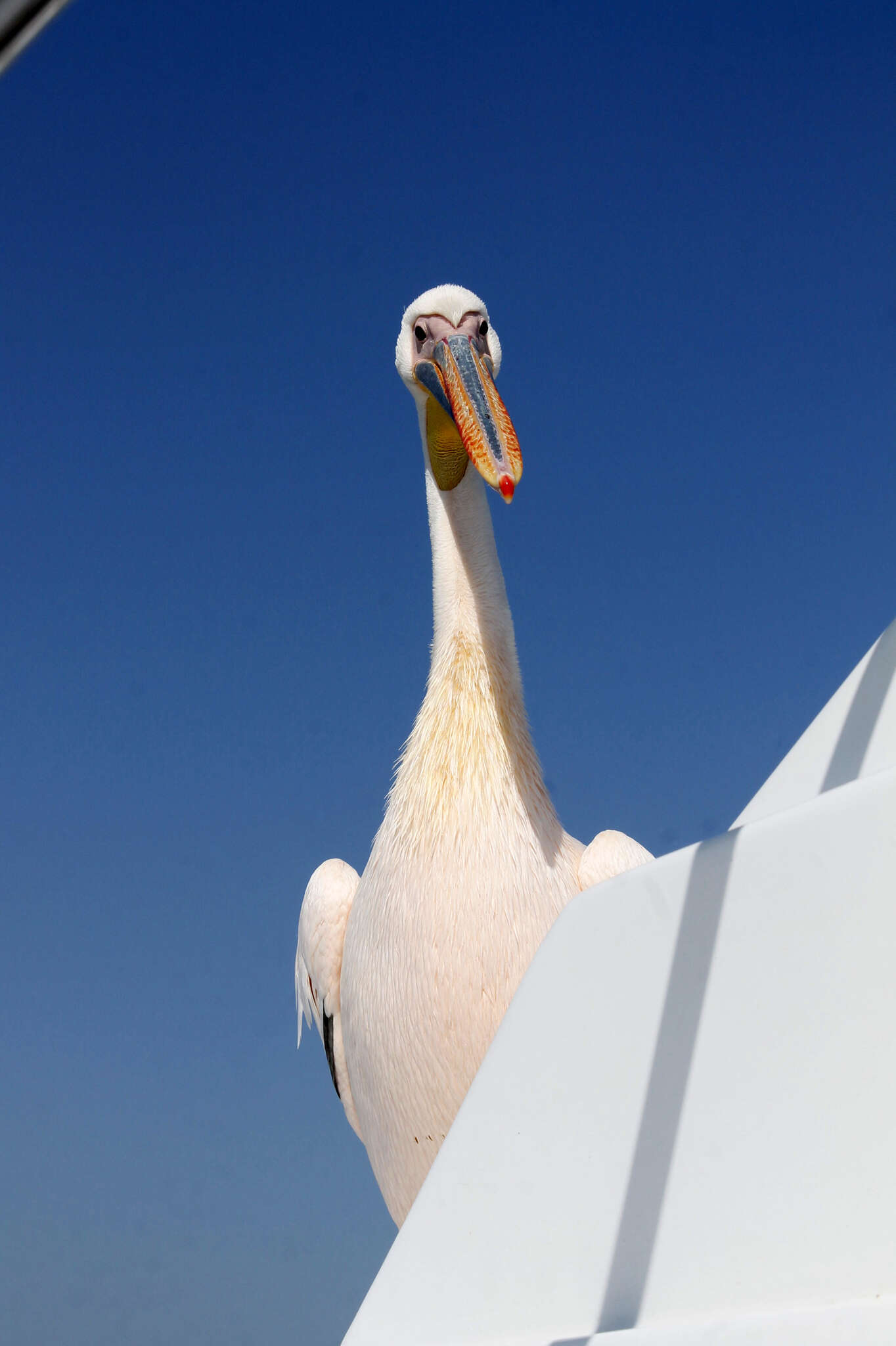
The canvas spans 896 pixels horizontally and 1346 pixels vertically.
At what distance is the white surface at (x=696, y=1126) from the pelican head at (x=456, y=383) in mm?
2720

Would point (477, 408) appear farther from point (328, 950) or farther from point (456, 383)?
point (328, 950)

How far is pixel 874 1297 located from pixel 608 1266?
0.27m

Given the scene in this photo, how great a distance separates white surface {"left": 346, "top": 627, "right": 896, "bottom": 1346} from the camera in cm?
103

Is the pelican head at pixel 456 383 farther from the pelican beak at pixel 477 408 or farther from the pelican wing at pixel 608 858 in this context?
the pelican wing at pixel 608 858

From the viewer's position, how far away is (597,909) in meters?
1.38

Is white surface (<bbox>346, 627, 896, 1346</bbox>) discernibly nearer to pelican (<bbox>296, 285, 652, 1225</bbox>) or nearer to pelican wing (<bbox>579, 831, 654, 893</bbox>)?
pelican (<bbox>296, 285, 652, 1225</bbox>)

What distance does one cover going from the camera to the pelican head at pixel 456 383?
3.96 m

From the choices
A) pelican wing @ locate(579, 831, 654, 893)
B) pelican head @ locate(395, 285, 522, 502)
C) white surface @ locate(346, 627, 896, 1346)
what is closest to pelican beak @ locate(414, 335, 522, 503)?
pelican head @ locate(395, 285, 522, 502)

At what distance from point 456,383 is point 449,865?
183 cm

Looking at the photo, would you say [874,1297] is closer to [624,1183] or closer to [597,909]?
[624,1183]

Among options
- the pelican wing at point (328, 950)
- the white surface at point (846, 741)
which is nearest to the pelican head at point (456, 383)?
the pelican wing at point (328, 950)

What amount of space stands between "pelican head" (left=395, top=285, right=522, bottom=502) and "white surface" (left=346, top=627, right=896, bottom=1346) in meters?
2.72

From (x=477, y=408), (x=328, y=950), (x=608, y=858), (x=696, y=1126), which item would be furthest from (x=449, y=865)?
(x=696, y=1126)

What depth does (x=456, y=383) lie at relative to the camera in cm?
431
